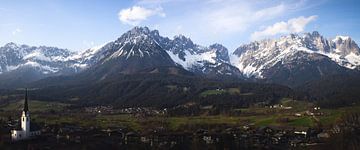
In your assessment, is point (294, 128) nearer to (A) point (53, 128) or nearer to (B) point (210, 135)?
(B) point (210, 135)

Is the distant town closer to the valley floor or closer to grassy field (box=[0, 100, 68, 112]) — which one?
the valley floor

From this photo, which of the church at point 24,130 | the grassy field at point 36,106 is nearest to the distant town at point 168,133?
the church at point 24,130

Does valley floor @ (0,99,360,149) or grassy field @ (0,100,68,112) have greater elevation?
grassy field @ (0,100,68,112)

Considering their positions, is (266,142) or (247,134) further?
(247,134)

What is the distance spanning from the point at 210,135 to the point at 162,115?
5757 centimetres

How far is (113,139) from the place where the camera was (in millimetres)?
95062

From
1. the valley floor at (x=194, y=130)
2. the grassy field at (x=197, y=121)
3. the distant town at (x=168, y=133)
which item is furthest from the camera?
the grassy field at (x=197, y=121)

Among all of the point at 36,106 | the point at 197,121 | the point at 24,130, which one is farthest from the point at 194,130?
the point at 36,106

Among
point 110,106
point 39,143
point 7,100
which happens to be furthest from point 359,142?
point 7,100

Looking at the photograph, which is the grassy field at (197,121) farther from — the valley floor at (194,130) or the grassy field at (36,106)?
the grassy field at (36,106)

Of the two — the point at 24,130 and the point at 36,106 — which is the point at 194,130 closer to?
the point at 24,130

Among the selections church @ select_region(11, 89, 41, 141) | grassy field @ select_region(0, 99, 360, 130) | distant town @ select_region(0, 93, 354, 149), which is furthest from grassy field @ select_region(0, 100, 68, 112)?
church @ select_region(11, 89, 41, 141)

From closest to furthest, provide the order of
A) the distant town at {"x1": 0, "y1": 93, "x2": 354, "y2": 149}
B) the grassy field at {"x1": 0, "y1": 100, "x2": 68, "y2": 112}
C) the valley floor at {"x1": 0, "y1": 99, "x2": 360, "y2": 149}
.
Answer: the distant town at {"x1": 0, "y1": 93, "x2": 354, "y2": 149} < the valley floor at {"x1": 0, "y1": 99, "x2": 360, "y2": 149} < the grassy field at {"x1": 0, "y1": 100, "x2": 68, "y2": 112}

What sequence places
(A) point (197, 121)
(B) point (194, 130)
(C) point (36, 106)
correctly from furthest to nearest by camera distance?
(C) point (36, 106), (A) point (197, 121), (B) point (194, 130)
